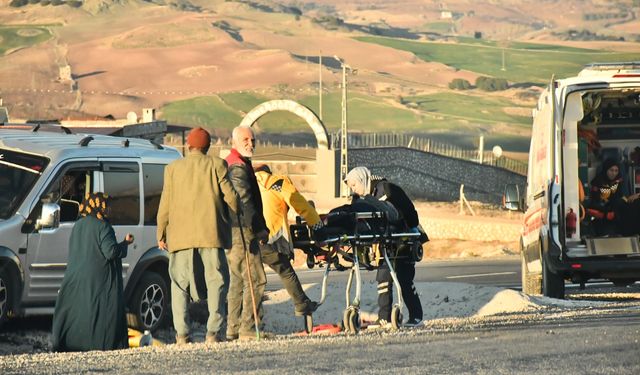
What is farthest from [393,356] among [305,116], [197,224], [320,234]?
[305,116]

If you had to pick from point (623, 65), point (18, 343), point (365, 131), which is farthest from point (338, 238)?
point (365, 131)

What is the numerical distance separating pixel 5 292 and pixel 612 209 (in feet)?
27.7

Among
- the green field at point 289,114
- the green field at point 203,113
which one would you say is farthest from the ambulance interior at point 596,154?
the green field at point 203,113

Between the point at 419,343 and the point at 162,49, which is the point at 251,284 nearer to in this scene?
the point at 419,343

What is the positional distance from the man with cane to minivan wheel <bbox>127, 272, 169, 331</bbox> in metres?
1.94

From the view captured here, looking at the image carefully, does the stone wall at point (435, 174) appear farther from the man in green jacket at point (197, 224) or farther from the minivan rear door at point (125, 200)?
the man in green jacket at point (197, 224)

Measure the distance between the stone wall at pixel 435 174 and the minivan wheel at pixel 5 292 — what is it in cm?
7065

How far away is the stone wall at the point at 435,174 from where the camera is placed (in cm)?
9119

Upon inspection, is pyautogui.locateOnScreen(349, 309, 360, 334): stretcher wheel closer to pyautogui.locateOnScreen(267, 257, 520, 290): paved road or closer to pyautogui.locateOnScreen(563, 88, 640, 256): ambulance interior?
pyautogui.locateOnScreen(563, 88, 640, 256): ambulance interior

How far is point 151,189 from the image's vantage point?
16.9 metres

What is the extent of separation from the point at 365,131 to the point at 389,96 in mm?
23148

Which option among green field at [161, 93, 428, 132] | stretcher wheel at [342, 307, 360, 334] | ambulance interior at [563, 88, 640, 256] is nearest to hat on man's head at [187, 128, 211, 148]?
stretcher wheel at [342, 307, 360, 334]

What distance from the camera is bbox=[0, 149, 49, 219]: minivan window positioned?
15602 millimetres

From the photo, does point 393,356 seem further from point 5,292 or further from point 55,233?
point 55,233
